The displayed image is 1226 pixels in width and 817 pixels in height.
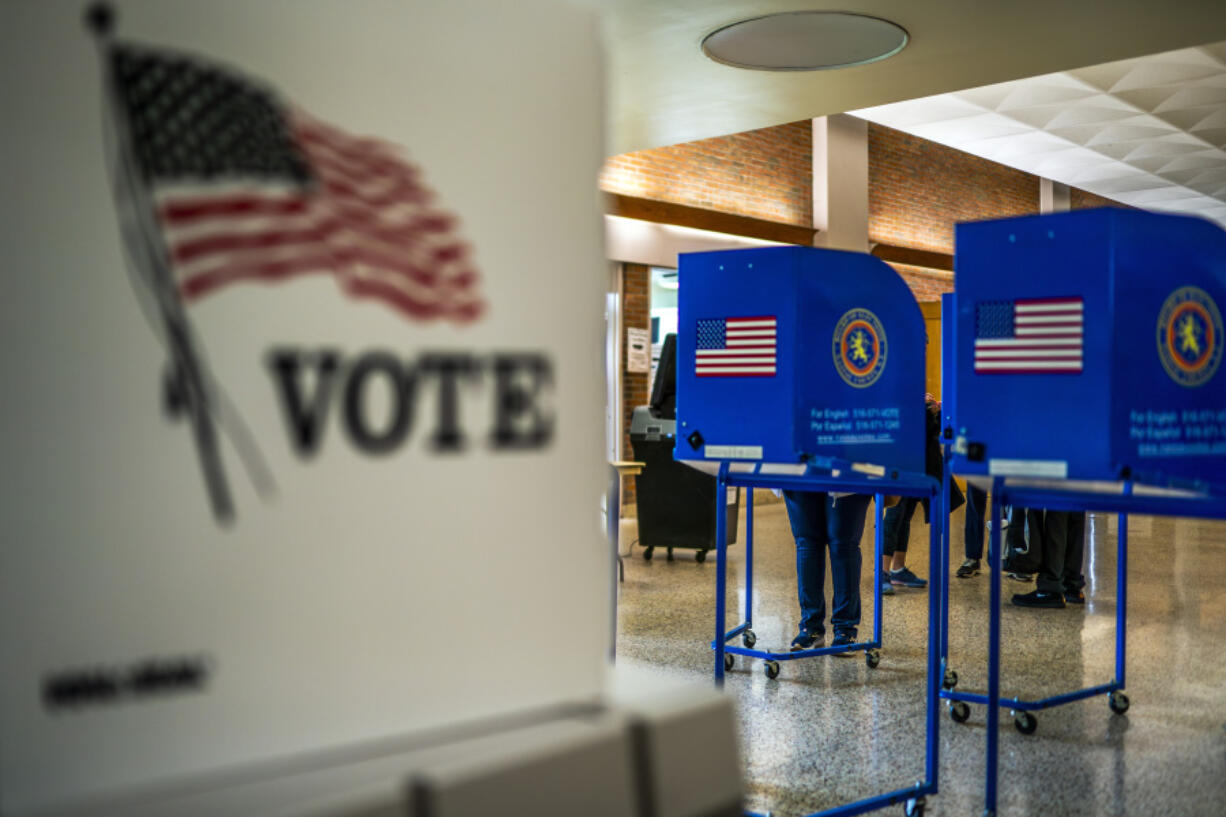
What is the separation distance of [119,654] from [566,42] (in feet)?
2.06

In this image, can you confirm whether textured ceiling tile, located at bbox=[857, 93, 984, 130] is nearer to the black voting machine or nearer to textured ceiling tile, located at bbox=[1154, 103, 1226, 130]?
textured ceiling tile, located at bbox=[1154, 103, 1226, 130]

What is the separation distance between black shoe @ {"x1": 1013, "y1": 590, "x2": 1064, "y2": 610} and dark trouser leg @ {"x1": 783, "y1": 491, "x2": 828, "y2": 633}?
1.81 metres

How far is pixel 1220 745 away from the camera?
3340 millimetres

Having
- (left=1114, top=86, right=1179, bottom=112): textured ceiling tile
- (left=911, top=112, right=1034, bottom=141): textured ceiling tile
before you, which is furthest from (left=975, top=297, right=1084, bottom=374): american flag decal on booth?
(left=911, top=112, right=1034, bottom=141): textured ceiling tile

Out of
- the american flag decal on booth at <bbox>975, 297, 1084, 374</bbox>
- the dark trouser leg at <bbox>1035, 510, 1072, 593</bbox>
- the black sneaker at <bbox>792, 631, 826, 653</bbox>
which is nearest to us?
the american flag decal on booth at <bbox>975, 297, 1084, 374</bbox>

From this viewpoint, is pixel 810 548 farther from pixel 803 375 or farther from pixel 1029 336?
pixel 1029 336

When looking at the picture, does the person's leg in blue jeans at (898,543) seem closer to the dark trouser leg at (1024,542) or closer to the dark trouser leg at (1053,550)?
the dark trouser leg at (1024,542)

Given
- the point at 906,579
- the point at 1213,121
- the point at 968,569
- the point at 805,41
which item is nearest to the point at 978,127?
the point at 1213,121

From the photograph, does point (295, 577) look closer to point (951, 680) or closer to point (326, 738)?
point (326, 738)

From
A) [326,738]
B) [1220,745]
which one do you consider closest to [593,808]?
[326,738]

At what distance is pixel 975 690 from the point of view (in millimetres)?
3969

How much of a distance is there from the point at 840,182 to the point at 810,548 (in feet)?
26.0

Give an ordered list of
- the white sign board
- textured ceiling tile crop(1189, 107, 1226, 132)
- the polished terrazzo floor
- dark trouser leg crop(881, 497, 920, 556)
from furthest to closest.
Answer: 1. textured ceiling tile crop(1189, 107, 1226, 132)
2. the white sign board
3. dark trouser leg crop(881, 497, 920, 556)
4. the polished terrazzo floor

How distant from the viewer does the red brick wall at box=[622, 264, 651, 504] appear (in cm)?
964
